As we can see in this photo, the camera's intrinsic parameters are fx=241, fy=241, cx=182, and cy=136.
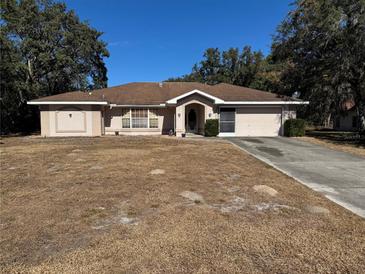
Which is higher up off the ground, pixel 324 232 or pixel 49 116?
pixel 49 116

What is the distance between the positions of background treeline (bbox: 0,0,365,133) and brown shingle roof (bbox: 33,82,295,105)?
3942 mm

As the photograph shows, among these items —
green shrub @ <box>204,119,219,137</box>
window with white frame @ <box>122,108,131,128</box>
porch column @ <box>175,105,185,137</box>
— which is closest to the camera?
green shrub @ <box>204,119,219,137</box>

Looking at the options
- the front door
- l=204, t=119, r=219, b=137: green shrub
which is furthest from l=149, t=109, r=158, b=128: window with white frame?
l=204, t=119, r=219, b=137: green shrub

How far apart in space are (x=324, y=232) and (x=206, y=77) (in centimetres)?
3844

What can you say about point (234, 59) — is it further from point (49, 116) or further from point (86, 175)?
point (86, 175)

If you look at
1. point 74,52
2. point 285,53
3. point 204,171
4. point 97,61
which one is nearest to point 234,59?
point 285,53

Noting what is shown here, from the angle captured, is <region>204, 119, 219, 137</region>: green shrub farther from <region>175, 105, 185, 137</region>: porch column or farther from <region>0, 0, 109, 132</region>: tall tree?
<region>0, 0, 109, 132</region>: tall tree

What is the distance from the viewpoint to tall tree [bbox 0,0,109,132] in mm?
22172

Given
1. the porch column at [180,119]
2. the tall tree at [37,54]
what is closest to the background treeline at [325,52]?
the porch column at [180,119]

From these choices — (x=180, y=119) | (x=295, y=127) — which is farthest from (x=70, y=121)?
(x=295, y=127)

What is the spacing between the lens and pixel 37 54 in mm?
25312

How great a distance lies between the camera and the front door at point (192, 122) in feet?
69.6

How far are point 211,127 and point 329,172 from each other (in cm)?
1092

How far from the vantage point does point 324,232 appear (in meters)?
3.88
